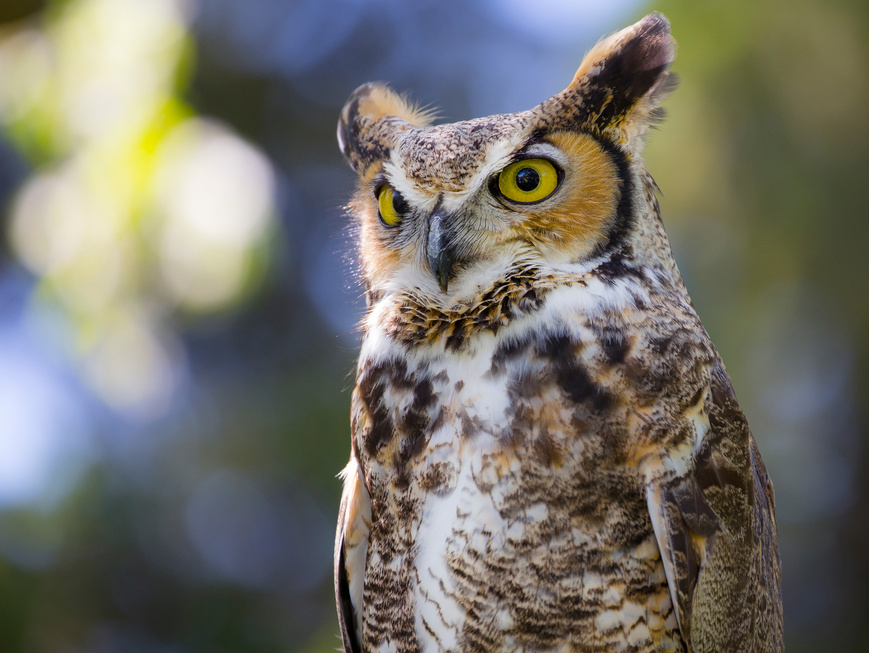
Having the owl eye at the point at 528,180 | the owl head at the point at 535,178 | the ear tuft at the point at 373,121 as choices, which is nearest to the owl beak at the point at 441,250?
the owl head at the point at 535,178

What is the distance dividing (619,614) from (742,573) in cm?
26

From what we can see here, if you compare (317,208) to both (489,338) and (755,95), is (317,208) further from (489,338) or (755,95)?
(489,338)

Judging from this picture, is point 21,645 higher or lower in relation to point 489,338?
higher

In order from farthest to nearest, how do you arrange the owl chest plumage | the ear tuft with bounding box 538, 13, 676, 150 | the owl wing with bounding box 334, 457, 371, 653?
the owl wing with bounding box 334, 457, 371, 653 < the ear tuft with bounding box 538, 13, 676, 150 < the owl chest plumage

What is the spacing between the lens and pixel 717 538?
1.17m

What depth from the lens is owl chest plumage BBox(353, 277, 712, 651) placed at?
110cm

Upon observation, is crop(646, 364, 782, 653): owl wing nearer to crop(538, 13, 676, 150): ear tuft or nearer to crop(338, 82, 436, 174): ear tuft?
crop(538, 13, 676, 150): ear tuft

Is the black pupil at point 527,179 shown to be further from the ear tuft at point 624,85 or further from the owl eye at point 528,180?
the ear tuft at point 624,85

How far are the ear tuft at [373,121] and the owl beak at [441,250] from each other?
0.69ft

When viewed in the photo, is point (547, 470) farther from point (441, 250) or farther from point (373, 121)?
point (373, 121)

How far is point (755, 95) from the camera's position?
379 centimetres

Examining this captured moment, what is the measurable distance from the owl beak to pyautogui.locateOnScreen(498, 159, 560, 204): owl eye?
0.35 ft

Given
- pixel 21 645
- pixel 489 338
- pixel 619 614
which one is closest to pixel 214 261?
pixel 489 338

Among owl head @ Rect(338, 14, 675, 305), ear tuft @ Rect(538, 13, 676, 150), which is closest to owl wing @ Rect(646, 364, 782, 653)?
owl head @ Rect(338, 14, 675, 305)
